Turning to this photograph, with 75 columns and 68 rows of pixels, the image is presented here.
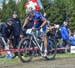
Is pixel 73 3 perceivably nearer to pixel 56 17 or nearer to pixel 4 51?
pixel 56 17

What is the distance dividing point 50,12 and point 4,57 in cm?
4659

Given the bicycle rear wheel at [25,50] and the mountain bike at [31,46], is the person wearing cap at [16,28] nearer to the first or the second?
the mountain bike at [31,46]

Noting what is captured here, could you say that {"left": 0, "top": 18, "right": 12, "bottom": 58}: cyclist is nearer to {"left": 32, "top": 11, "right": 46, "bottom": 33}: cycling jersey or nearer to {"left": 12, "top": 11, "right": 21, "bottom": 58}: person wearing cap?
{"left": 12, "top": 11, "right": 21, "bottom": 58}: person wearing cap

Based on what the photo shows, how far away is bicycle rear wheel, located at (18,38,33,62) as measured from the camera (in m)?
12.7

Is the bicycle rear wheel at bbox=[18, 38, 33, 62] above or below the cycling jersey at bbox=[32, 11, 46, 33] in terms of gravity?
below

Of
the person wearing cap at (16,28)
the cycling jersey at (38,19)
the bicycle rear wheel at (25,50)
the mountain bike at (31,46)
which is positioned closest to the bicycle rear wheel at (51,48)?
the mountain bike at (31,46)

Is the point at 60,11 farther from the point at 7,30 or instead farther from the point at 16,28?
the point at 16,28

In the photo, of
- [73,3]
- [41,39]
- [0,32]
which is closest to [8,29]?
[0,32]

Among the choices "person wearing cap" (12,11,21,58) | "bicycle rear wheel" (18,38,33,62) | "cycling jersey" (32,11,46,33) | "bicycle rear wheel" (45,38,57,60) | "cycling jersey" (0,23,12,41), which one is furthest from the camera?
"cycling jersey" (0,23,12,41)

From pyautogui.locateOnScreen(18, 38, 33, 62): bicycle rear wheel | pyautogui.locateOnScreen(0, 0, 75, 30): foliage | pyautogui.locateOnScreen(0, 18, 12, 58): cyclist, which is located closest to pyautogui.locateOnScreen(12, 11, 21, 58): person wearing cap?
pyautogui.locateOnScreen(0, 18, 12, 58): cyclist

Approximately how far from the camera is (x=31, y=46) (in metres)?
13.1

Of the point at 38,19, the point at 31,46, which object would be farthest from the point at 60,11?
the point at 31,46

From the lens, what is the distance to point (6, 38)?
605 inches

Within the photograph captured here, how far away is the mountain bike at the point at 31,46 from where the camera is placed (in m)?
12.8
